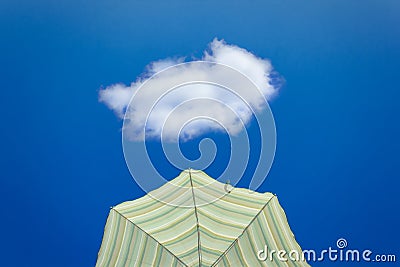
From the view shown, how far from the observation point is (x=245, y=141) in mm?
5180

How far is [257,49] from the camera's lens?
17.2 feet

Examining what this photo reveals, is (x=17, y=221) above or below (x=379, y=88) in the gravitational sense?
below

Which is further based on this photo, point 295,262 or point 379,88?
point 379,88

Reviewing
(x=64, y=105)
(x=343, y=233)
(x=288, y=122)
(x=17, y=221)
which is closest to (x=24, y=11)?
(x=64, y=105)

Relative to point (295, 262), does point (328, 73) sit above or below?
above

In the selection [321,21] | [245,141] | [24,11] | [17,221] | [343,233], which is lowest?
[17,221]

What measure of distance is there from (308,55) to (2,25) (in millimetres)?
3489

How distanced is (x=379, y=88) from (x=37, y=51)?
3916mm

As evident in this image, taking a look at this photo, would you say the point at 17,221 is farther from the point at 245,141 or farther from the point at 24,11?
the point at 245,141

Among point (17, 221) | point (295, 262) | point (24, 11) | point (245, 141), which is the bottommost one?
point (295, 262)

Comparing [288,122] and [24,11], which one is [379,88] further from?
[24,11]

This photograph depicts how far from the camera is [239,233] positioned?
4.04m

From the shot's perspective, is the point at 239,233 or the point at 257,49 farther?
the point at 257,49

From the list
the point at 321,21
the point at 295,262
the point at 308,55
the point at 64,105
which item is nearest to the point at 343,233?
the point at 295,262
